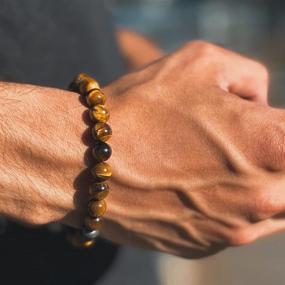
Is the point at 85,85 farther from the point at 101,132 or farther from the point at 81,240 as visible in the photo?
the point at 81,240

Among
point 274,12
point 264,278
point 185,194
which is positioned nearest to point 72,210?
point 185,194

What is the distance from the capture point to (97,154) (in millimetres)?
877

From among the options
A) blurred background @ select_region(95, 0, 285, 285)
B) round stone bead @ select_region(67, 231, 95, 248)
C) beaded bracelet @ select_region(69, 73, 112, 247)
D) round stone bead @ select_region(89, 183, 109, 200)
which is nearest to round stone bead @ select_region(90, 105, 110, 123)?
beaded bracelet @ select_region(69, 73, 112, 247)

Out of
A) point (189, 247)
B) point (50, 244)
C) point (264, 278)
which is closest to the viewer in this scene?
point (189, 247)

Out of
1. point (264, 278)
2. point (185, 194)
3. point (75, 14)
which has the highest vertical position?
point (75, 14)

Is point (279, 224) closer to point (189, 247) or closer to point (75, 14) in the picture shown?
point (189, 247)

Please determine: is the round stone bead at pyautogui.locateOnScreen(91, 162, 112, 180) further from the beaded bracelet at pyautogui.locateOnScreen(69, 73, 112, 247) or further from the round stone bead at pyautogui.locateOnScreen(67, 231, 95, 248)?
the round stone bead at pyautogui.locateOnScreen(67, 231, 95, 248)

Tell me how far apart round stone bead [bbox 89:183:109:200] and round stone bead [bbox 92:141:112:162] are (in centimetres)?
4

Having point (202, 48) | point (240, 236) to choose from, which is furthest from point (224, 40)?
point (240, 236)

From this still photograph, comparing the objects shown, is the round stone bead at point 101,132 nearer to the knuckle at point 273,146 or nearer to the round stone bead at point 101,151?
the round stone bead at point 101,151

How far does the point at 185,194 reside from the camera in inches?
37.1

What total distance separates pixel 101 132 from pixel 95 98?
0.06m

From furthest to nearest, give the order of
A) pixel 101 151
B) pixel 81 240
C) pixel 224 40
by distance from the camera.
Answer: pixel 224 40 < pixel 81 240 < pixel 101 151

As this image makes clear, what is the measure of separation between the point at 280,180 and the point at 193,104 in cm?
19
